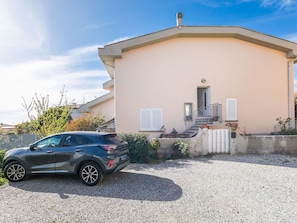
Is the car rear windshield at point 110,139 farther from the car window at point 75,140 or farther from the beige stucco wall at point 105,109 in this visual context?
the beige stucco wall at point 105,109

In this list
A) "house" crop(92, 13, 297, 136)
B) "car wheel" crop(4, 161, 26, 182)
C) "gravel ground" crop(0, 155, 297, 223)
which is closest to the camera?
"gravel ground" crop(0, 155, 297, 223)

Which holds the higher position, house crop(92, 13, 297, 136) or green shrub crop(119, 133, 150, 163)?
house crop(92, 13, 297, 136)

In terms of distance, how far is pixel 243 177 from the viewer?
22.1 feet

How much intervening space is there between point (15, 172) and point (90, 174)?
257 cm

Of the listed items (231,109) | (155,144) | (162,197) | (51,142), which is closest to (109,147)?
(51,142)

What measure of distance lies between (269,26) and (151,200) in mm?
14826

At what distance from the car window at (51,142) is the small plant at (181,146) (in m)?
5.55

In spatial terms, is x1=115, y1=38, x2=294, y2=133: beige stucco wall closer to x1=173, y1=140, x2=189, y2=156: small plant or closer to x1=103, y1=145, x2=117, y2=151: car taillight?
x1=173, y1=140, x2=189, y2=156: small plant

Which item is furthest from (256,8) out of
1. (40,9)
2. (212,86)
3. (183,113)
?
(40,9)

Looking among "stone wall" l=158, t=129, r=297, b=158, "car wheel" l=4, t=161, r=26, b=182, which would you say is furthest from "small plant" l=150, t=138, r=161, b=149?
"car wheel" l=4, t=161, r=26, b=182

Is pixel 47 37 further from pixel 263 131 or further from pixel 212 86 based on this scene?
pixel 263 131

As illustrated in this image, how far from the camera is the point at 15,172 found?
6.46 metres

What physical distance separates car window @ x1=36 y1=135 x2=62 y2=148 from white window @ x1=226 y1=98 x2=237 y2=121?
11374mm

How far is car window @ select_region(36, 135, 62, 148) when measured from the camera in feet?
21.3
